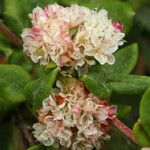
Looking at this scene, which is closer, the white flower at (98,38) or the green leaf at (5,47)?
the white flower at (98,38)

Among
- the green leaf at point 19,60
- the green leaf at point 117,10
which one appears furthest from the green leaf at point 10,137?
the green leaf at point 117,10

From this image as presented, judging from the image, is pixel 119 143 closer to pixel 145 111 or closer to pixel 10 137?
pixel 10 137

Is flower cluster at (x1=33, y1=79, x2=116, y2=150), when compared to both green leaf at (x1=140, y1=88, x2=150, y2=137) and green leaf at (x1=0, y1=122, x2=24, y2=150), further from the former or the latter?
green leaf at (x1=0, y1=122, x2=24, y2=150)

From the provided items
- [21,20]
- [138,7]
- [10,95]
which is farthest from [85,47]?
[138,7]

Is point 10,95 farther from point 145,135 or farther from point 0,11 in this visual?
point 0,11

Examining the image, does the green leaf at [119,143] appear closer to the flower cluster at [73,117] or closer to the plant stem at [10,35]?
the flower cluster at [73,117]
